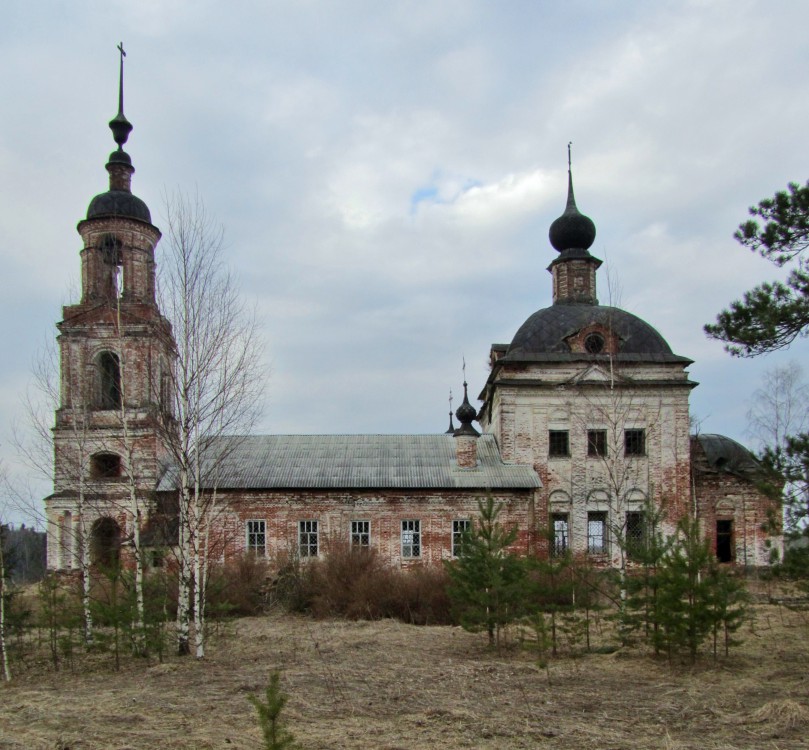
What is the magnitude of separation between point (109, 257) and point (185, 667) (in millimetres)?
15665

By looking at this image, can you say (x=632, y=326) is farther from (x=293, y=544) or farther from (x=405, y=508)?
(x=293, y=544)

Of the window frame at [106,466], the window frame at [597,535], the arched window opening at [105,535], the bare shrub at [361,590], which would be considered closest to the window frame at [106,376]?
the window frame at [106,466]

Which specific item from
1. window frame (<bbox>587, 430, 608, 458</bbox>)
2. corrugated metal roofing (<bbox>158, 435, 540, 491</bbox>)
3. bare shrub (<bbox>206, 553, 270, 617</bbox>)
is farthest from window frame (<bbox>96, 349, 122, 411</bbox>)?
window frame (<bbox>587, 430, 608, 458</bbox>)

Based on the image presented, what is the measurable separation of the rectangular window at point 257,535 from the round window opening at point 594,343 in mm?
11828

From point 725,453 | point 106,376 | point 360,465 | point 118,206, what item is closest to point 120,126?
point 118,206

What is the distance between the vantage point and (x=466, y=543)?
14320mm

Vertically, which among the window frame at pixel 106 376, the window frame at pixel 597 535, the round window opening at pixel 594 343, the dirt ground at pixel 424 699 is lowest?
the dirt ground at pixel 424 699

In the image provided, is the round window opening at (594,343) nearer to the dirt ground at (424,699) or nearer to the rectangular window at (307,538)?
the rectangular window at (307,538)

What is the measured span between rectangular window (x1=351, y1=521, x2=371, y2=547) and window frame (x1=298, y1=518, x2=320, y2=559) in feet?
3.48

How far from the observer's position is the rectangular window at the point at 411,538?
975 inches

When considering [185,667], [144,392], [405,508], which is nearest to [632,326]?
[405,508]

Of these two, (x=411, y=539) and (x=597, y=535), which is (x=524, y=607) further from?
(x=597, y=535)

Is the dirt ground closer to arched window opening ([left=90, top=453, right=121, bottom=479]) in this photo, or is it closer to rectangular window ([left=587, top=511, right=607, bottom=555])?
rectangular window ([left=587, top=511, right=607, bottom=555])

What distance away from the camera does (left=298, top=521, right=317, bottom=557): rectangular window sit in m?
24.5
